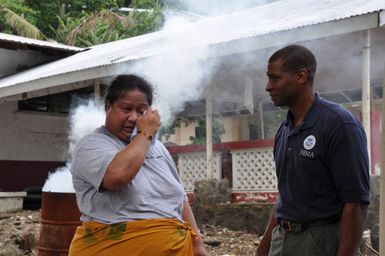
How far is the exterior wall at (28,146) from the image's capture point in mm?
12719

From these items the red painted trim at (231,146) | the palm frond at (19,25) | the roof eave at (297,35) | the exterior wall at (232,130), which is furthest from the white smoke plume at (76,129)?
the exterior wall at (232,130)

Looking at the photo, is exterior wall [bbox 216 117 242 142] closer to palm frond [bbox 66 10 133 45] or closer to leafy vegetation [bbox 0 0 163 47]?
leafy vegetation [bbox 0 0 163 47]

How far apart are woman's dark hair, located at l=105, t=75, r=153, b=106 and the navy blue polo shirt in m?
0.69

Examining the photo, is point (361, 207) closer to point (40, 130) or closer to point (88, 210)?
point (88, 210)

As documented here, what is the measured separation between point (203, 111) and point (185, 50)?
6020 mm

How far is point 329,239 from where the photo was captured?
217 cm

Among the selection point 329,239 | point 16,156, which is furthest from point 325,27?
point 16,156

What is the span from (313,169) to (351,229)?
29cm

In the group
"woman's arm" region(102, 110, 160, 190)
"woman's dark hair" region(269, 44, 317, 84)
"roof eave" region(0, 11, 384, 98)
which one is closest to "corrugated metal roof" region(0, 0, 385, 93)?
"roof eave" region(0, 11, 384, 98)

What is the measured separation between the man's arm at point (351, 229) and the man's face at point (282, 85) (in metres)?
0.54

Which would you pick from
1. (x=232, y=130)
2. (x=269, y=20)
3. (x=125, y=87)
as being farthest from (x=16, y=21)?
(x=125, y=87)

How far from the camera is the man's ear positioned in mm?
2268

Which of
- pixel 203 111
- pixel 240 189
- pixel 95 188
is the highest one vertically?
pixel 203 111

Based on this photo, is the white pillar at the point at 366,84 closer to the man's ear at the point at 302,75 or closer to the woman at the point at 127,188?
the man's ear at the point at 302,75
